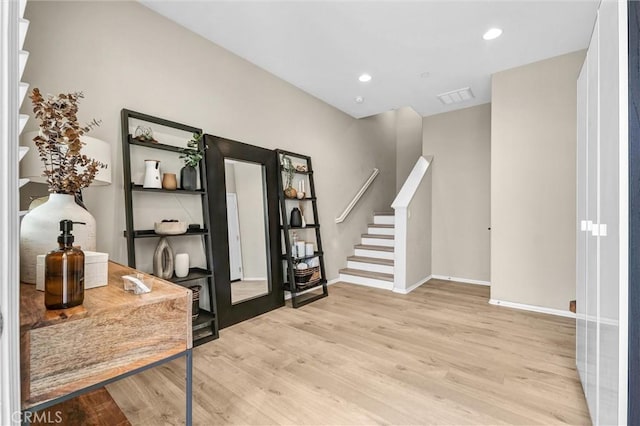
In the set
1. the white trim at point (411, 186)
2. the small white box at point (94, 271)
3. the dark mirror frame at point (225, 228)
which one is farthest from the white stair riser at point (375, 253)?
the small white box at point (94, 271)

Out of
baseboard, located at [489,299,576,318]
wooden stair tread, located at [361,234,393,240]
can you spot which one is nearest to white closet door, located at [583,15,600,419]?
baseboard, located at [489,299,576,318]

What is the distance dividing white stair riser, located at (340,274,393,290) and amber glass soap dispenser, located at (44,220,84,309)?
3.67 meters

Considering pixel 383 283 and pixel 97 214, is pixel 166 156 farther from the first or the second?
pixel 383 283

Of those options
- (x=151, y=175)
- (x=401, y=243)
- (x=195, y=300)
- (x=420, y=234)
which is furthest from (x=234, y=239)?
(x=420, y=234)

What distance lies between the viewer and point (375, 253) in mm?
4645

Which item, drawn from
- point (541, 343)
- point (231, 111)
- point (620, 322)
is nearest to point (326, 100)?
point (231, 111)

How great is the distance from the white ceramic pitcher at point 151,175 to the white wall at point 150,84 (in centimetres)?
17

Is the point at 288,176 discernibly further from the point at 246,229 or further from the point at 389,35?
the point at 389,35

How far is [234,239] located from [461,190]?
3512mm

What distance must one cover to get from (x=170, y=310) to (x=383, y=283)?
3466mm

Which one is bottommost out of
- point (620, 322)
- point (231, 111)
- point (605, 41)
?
point (620, 322)

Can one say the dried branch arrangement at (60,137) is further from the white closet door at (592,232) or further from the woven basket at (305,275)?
the woven basket at (305,275)

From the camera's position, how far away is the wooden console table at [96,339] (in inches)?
29.5

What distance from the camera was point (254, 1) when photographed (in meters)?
2.29
